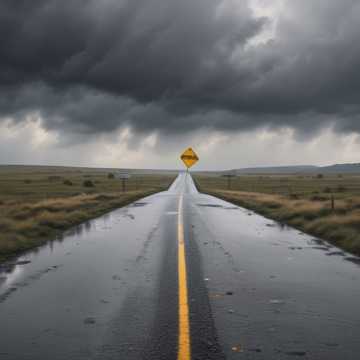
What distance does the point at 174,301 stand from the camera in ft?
19.1

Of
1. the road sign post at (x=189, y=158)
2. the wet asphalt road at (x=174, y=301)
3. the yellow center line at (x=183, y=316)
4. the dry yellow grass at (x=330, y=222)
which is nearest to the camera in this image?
the yellow center line at (x=183, y=316)

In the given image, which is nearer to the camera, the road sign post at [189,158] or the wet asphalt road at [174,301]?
the wet asphalt road at [174,301]

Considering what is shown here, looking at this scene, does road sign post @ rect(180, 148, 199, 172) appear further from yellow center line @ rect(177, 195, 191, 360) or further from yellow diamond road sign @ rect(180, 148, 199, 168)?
yellow center line @ rect(177, 195, 191, 360)

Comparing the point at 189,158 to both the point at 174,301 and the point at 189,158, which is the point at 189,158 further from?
the point at 174,301

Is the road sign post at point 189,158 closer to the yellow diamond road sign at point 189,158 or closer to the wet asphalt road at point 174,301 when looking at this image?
the yellow diamond road sign at point 189,158

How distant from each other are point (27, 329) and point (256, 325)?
305 centimetres

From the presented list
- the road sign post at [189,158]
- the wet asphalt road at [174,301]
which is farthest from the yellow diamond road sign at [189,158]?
the wet asphalt road at [174,301]

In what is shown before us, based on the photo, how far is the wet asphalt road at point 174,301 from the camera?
426 centimetres

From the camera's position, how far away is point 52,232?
13.7m

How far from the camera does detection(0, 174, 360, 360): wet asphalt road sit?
426 centimetres

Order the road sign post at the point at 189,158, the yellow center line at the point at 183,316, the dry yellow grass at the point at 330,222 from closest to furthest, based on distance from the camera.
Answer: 1. the yellow center line at the point at 183,316
2. the dry yellow grass at the point at 330,222
3. the road sign post at the point at 189,158

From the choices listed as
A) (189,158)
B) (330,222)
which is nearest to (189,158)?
(189,158)

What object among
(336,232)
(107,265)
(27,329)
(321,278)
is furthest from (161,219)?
(27,329)

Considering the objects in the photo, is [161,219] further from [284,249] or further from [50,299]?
[50,299]
